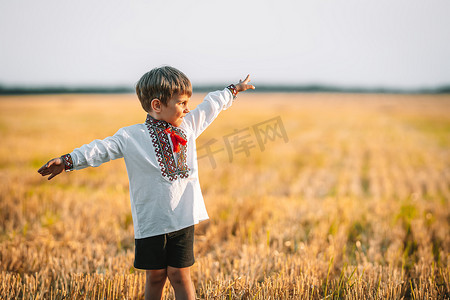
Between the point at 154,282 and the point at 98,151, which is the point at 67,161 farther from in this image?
the point at 154,282

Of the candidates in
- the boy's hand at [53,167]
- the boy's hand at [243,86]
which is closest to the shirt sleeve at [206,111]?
the boy's hand at [243,86]

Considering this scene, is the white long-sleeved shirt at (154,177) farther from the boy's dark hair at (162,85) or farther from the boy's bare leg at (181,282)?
the boy's bare leg at (181,282)

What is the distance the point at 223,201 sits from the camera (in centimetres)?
566

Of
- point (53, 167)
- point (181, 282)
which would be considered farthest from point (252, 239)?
point (53, 167)

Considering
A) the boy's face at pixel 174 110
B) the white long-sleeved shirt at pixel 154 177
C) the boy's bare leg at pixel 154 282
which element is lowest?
the boy's bare leg at pixel 154 282

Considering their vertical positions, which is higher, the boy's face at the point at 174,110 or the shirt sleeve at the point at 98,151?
the boy's face at the point at 174,110

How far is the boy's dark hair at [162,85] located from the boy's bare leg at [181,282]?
3.60 ft

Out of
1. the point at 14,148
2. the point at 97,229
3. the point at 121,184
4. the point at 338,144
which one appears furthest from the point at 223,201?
the point at 338,144

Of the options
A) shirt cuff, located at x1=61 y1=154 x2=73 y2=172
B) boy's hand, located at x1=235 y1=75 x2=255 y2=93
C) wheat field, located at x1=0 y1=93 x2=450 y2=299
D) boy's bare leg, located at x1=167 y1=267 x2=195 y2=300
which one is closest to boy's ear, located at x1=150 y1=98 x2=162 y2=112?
shirt cuff, located at x1=61 y1=154 x2=73 y2=172

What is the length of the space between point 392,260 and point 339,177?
6180 millimetres

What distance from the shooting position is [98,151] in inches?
86.9

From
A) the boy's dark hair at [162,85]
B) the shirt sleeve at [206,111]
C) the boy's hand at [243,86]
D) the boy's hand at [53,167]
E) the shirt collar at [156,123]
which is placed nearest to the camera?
the boy's hand at [53,167]

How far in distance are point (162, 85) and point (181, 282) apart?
1.31 meters

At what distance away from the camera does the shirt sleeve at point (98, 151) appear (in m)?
2.15
